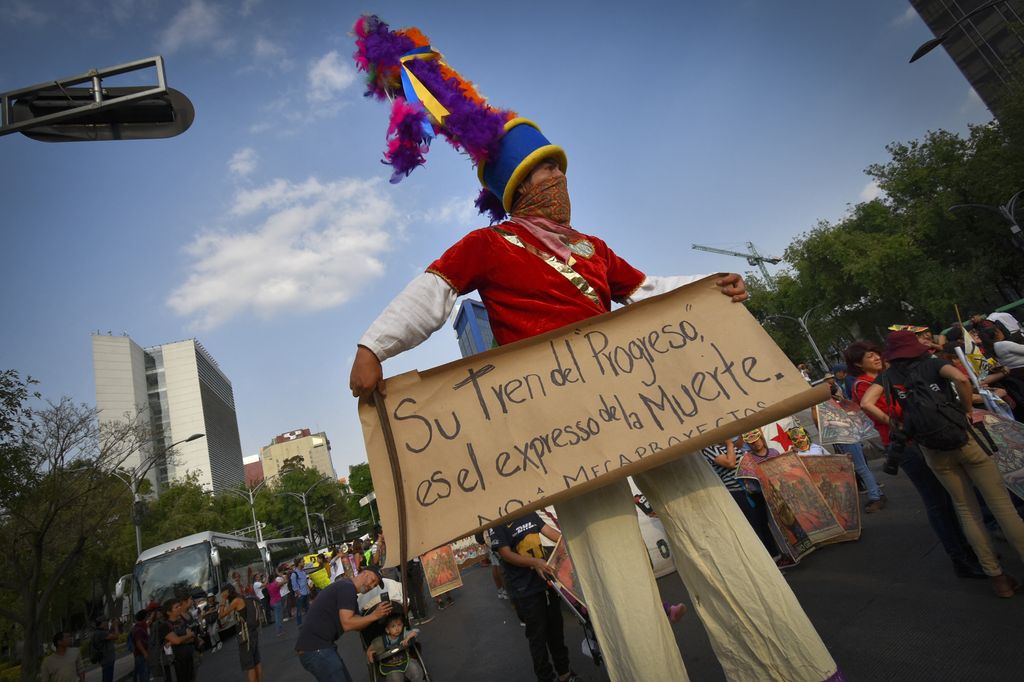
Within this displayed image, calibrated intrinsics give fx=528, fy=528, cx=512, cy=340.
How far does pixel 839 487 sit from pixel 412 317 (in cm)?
543

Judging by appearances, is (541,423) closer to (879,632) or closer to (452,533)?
(452,533)

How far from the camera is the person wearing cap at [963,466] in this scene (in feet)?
11.0

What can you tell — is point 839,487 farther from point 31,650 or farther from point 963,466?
point 31,650

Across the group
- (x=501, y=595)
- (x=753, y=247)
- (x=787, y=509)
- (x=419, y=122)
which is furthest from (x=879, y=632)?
(x=753, y=247)

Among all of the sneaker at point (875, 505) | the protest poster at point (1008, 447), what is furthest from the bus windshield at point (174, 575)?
the protest poster at point (1008, 447)

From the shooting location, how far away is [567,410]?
1.89 m

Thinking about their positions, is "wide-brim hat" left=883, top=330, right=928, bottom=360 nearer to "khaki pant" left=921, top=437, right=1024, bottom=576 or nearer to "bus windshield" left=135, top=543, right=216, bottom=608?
"khaki pant" left=921, top=437, right=1024, bottom=576

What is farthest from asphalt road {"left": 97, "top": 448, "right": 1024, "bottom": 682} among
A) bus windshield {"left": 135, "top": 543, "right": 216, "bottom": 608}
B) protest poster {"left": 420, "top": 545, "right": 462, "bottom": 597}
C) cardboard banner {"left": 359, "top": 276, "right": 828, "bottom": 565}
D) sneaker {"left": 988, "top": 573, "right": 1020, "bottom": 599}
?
bus windshield {"left": 135, "top": 543, "right": 216, "bottom": 608}

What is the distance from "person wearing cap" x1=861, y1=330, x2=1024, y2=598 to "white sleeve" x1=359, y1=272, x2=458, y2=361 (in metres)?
3.34

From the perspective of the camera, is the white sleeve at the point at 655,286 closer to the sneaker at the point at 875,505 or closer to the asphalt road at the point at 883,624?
the asphalt road at the point at 883,624

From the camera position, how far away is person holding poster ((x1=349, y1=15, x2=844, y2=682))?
174 centimetres

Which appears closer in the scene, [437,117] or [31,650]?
[437,117]

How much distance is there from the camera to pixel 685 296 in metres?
2.11

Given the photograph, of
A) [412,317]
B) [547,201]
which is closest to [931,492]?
[547,201]
